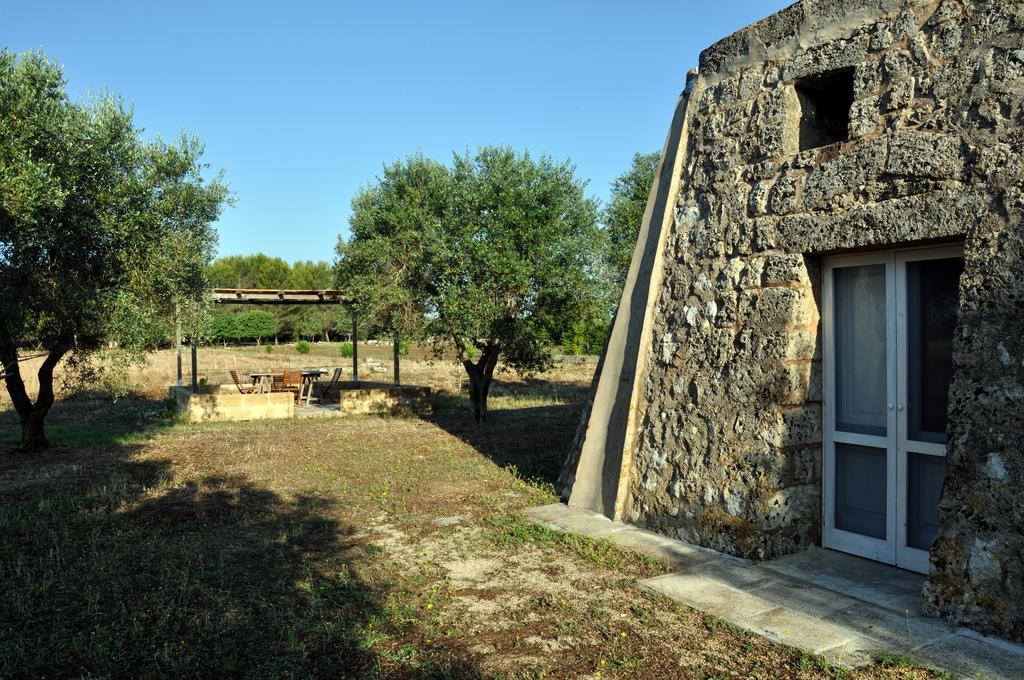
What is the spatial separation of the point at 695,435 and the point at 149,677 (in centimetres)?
388

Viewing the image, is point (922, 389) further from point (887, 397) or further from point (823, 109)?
A: point (823, 109)

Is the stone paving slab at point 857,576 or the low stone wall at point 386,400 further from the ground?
the low stone wall at point 386,400

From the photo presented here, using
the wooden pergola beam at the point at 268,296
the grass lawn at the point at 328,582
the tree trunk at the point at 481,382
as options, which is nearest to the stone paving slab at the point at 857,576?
the grass lawn at the point at 328,582

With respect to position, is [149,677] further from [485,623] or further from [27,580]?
[27,580]

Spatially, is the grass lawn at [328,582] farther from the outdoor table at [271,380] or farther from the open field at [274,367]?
the open field at [274,367]

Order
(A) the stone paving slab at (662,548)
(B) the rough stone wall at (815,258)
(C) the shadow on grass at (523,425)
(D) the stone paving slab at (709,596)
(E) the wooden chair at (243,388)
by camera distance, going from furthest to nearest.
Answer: (E) the wooden chair at (243,388), (C) the shadow on grass at (523,425), (A) the stone paving slab at (662,548), (D) the stone paving slab at (709,596), (B) the rough stone wall at (815,258)

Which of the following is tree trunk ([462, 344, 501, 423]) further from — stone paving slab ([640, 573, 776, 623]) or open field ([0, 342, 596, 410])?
stone paving slab ([640, 573, 776, 623])

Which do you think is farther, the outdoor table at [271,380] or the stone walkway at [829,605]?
the outdoor table at [271,380]

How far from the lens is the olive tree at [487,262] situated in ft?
39.2

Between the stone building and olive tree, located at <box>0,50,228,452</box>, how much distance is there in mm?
6314

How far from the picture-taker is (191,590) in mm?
4461

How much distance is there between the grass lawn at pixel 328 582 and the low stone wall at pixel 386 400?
591 centimetres

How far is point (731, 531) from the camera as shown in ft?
16.3

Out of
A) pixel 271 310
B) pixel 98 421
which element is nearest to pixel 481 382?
pixel 98 421
